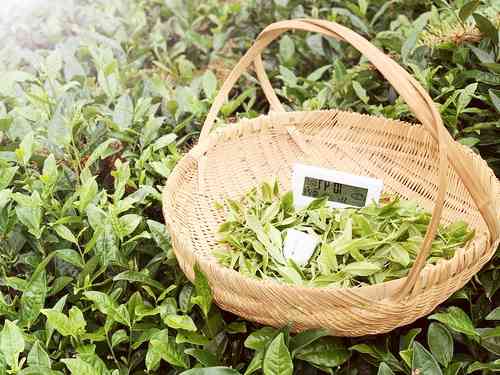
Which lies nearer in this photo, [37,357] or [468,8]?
[37,357]

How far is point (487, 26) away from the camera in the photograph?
5.56ft

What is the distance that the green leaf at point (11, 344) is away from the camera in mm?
1054

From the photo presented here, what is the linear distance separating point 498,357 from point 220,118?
1.00 meters

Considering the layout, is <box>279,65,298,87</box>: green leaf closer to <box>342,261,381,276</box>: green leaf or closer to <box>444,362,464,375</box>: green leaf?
<box>342,261,381,276</box>: green leaf

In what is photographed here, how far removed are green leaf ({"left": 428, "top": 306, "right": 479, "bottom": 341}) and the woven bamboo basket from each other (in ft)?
0.15

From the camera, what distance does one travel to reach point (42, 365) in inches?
42.1

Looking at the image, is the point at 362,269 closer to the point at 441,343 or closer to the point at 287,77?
the point at 441,343

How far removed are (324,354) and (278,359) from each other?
0.42ft

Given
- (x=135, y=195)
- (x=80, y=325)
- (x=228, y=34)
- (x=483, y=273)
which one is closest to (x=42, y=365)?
(x=80, y=325)

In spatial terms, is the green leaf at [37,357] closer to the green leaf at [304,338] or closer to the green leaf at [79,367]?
the green leaf at [79,367]

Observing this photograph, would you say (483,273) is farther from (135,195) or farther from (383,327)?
(135,195)

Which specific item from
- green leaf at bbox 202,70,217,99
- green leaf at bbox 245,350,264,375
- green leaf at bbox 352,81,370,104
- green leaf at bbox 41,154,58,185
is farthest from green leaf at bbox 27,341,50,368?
green leaf at bbox 352,81,370,104

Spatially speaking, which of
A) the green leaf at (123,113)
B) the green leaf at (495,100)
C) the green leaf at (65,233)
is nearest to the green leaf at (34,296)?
the green leaf at (65,233)

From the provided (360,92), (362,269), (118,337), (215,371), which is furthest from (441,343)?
(360,92)
